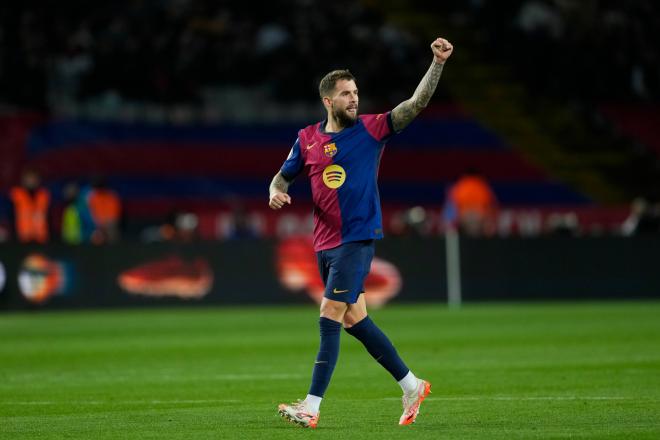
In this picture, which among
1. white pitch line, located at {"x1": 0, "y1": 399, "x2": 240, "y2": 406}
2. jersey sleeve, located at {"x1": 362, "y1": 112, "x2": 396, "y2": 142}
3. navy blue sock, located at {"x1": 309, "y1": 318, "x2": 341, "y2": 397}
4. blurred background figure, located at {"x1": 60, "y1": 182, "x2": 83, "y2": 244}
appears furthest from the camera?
blurred background figure, located at {"x1": 60, "y1": 182, "x2": 83, "y2": 244}

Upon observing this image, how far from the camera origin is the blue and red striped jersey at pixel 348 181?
8.45m

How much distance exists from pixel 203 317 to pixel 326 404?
10.7 meters

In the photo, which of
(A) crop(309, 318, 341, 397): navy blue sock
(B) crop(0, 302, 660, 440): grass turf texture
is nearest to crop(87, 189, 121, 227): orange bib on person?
(B) crop(0, 302, 660, 440): grass turf texture

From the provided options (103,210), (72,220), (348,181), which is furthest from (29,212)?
(348,181)

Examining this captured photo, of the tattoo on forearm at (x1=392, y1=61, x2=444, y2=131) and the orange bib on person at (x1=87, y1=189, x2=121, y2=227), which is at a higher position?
the tattoo on forearm at (x1=392, y1=61, x2=444, y2=131)

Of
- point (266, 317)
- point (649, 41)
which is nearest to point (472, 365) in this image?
point (266, 317)

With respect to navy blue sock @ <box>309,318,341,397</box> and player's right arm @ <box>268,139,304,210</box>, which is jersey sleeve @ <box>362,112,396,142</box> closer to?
player's right arm @ <box>268,139,304,210</box>

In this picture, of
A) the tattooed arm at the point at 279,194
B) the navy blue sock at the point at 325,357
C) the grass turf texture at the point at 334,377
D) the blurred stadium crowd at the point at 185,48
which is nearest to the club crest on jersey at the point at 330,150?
the tattooed arm at the point at 279,194

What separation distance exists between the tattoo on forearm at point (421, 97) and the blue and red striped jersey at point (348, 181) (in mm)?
134

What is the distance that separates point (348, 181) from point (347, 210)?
18cm

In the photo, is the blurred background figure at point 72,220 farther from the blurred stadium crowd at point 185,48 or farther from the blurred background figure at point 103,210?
the blurred stadium crowd at point 185,48

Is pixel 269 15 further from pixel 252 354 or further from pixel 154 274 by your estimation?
pixel 252 354

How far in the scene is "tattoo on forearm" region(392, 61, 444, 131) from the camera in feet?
27.0

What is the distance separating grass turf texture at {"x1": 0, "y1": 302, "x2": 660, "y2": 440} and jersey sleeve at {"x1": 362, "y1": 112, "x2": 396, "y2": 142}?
1763mm
